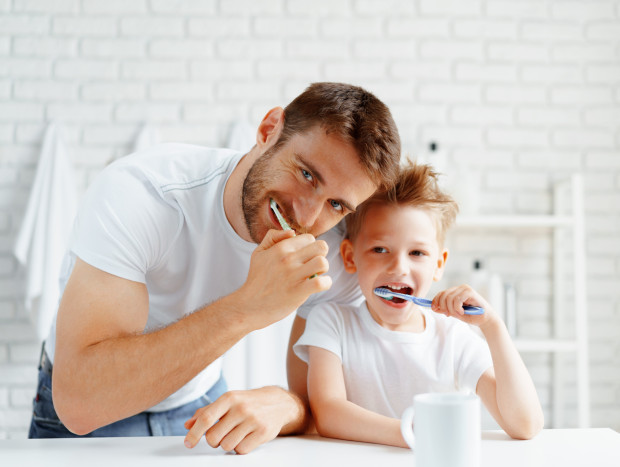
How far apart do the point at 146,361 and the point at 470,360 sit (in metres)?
0.60

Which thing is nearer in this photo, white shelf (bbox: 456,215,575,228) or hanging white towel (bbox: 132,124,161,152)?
white shelf (bbox: 456,215,575,228)

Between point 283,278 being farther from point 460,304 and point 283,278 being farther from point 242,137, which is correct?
point 242,137

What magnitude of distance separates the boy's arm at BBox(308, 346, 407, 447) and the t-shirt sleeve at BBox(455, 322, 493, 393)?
0.77 ft

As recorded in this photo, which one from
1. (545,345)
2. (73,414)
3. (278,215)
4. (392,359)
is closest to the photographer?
(73,414)

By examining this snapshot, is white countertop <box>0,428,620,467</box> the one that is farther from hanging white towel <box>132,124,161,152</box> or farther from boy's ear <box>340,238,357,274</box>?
hanging white towel <box>132,124,161,152</box>

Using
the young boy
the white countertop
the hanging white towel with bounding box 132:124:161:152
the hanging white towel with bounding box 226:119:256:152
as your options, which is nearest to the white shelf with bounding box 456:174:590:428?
the hanging white towel with bounding box 226:119:256:152

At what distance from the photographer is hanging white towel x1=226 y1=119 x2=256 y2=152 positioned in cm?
236

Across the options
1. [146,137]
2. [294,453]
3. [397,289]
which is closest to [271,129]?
[397,289]

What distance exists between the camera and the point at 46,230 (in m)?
2.22

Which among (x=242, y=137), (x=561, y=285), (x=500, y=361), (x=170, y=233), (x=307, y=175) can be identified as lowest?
(x=561, y=285)

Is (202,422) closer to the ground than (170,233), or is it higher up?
closer to the ground

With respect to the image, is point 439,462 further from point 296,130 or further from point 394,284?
point 296,130

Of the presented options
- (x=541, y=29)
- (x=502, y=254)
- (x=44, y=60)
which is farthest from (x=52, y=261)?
(x=541, y=29)

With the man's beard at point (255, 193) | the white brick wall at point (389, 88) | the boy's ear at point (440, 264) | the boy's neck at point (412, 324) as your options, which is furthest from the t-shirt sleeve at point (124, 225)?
the white brick wall at point (389, 88)
